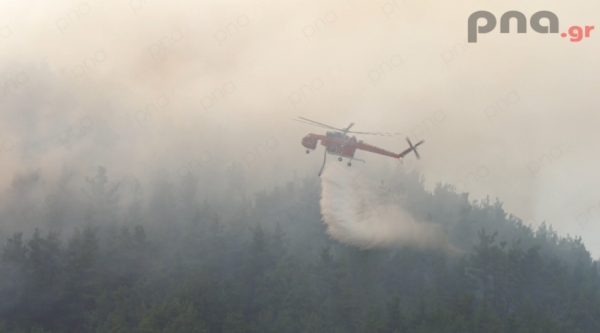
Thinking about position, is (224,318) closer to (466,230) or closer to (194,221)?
(194,221)

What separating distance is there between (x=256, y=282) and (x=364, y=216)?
60.1 ft

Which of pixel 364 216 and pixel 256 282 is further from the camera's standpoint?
pixel 256 282

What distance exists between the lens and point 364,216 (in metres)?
97.0

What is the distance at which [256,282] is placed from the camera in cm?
10188

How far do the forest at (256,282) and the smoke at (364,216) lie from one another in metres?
2.65

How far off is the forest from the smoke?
2.65 meters

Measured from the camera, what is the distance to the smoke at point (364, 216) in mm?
88062

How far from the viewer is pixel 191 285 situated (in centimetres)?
8700

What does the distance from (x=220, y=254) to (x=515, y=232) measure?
70.1 metres

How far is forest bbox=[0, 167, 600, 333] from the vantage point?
82938 millimetres

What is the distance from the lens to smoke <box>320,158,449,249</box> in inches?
3467

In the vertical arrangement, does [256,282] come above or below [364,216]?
below

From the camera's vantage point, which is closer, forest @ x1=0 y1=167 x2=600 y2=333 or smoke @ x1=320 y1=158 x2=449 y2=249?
forest @ x1=0 y1=167 x2=600 y2=333

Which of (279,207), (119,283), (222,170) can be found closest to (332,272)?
→ (119,283)
